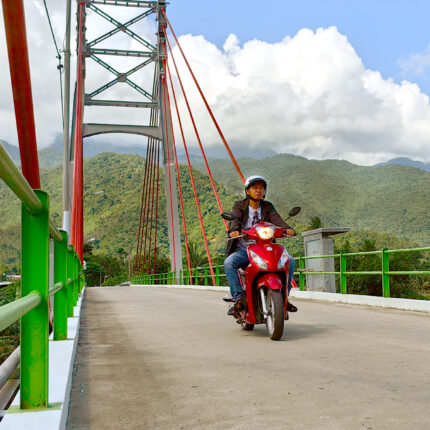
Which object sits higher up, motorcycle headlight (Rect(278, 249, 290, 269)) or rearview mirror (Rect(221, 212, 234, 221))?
rearview mirror (Rect(221, 212, 234, 221))

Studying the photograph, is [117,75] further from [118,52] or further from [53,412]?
[53,412]

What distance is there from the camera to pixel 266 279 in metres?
5.39

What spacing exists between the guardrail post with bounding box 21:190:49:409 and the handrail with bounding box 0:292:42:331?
59mm

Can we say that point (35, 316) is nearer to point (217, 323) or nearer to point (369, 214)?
point (217, 323)

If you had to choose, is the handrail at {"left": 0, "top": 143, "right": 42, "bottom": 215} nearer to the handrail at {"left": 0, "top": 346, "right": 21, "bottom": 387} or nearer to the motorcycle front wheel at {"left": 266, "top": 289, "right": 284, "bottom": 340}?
the handrail at {"left": 0, "top": 346, "right": 21, "bottom": 387}

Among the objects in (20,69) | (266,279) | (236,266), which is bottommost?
(266,279)

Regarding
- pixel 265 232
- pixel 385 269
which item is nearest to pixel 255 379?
pixel 265 232

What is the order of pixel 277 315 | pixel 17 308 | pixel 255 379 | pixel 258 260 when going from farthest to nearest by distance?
pixel 258 260
pixel 277 315
pixel 255 379
pixel 17 308

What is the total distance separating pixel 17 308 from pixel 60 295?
274cm

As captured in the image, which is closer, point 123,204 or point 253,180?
point 253,180

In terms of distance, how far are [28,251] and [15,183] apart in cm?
48

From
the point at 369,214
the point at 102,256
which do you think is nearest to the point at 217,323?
the point at 369,214

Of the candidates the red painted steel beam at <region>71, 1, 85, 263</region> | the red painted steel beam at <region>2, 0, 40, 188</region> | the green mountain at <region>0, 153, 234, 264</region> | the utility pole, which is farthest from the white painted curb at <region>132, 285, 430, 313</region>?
the green mountain at <region>0, 153, 234, 264</region>

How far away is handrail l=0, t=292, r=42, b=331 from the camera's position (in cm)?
164
